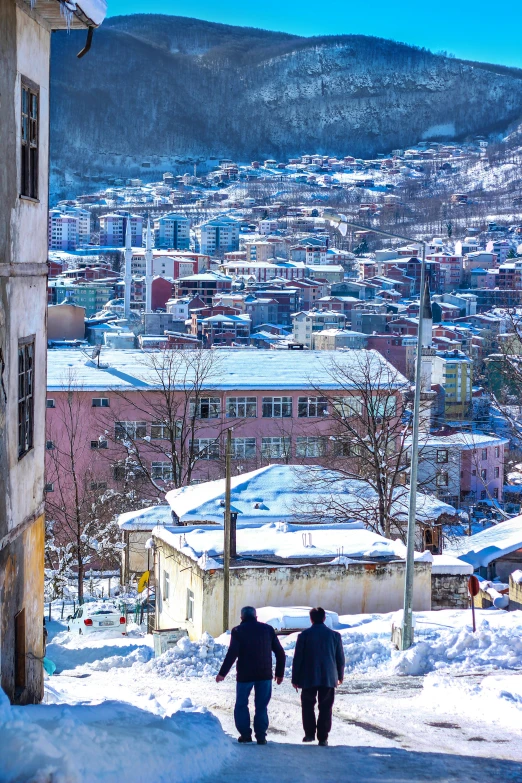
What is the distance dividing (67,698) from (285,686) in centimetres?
247

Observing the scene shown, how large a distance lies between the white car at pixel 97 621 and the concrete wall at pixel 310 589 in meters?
3.12

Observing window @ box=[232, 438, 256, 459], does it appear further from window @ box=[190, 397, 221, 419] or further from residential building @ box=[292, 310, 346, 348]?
residential building @ box=[292, 310, 346, 348]

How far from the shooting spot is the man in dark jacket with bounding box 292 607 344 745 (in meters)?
8.30

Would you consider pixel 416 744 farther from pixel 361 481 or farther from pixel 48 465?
pixel 48 465

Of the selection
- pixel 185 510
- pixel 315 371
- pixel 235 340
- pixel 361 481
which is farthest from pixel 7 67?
pixel 235 340

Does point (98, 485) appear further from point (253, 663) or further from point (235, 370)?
point (253, 663)

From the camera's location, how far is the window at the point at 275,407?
45594 millimetres

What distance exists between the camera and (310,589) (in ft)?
60.7

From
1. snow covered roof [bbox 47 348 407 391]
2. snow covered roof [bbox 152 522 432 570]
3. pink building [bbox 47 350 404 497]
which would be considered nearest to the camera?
snow covered roof [bbox 152 522 432 570]

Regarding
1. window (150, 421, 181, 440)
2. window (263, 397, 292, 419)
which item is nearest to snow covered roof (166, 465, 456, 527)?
window (150, 421, 181, 440)

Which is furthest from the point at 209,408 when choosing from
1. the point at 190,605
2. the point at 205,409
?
the point at 190,605

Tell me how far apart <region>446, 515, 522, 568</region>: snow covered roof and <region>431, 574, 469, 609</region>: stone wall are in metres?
10.1

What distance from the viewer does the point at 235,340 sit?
13138 centimetres

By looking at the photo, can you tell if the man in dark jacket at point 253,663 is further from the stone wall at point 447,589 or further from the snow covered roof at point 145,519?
the snow covered roof at point 145,519
